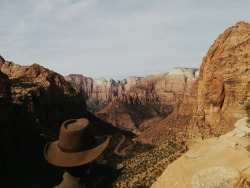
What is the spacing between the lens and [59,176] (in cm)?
6488

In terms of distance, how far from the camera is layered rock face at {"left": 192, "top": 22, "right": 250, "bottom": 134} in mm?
56875

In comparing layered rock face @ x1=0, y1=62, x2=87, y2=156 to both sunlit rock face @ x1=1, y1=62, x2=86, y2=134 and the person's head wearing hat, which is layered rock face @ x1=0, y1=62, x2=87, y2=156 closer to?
sunlit rock face @ x1=1, y1=62, x2=86, y2=134

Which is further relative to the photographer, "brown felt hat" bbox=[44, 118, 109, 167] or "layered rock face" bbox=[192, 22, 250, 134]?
"layered rock face" bbox=[192, 22, 250, 134]

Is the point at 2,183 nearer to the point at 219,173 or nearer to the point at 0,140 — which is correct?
the point at 0,140

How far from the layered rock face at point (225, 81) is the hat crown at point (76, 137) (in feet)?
168

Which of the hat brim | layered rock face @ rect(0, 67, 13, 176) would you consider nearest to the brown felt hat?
the hat brim

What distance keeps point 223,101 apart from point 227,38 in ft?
35.7

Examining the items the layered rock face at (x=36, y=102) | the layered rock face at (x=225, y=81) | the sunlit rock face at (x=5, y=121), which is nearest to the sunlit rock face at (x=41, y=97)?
the layered rock face at (x=36, y=102)

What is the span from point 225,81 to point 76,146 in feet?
188

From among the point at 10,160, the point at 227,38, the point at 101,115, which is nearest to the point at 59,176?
the point at 10,160

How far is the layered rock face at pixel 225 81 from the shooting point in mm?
56875

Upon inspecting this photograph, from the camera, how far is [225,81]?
60.7m

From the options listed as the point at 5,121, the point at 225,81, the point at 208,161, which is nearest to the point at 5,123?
the point at 5,121

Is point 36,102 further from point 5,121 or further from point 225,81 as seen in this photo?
point 225,81
